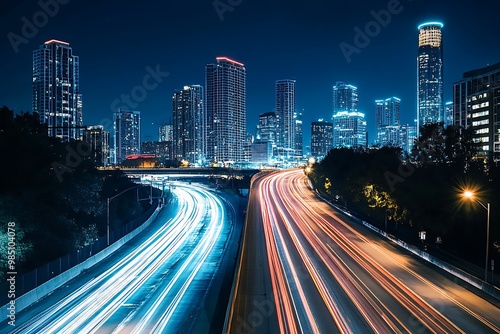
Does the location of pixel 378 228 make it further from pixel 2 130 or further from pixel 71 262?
pixel 2 130

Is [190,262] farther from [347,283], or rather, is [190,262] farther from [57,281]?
[347,283]

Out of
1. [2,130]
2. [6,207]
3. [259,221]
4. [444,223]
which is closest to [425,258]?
[444,223]

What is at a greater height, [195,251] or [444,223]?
[444,223]

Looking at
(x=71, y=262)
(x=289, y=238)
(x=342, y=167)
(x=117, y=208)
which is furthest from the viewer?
(x=342, y=167)

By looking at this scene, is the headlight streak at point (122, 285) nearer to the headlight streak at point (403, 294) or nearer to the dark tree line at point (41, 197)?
the dark tree line at point (41, 197)

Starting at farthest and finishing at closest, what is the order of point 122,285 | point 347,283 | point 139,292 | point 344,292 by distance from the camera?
point 122,285 → point 139,292 → point 347,283 → point 344,292

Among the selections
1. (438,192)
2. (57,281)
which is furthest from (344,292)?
(438,192)
